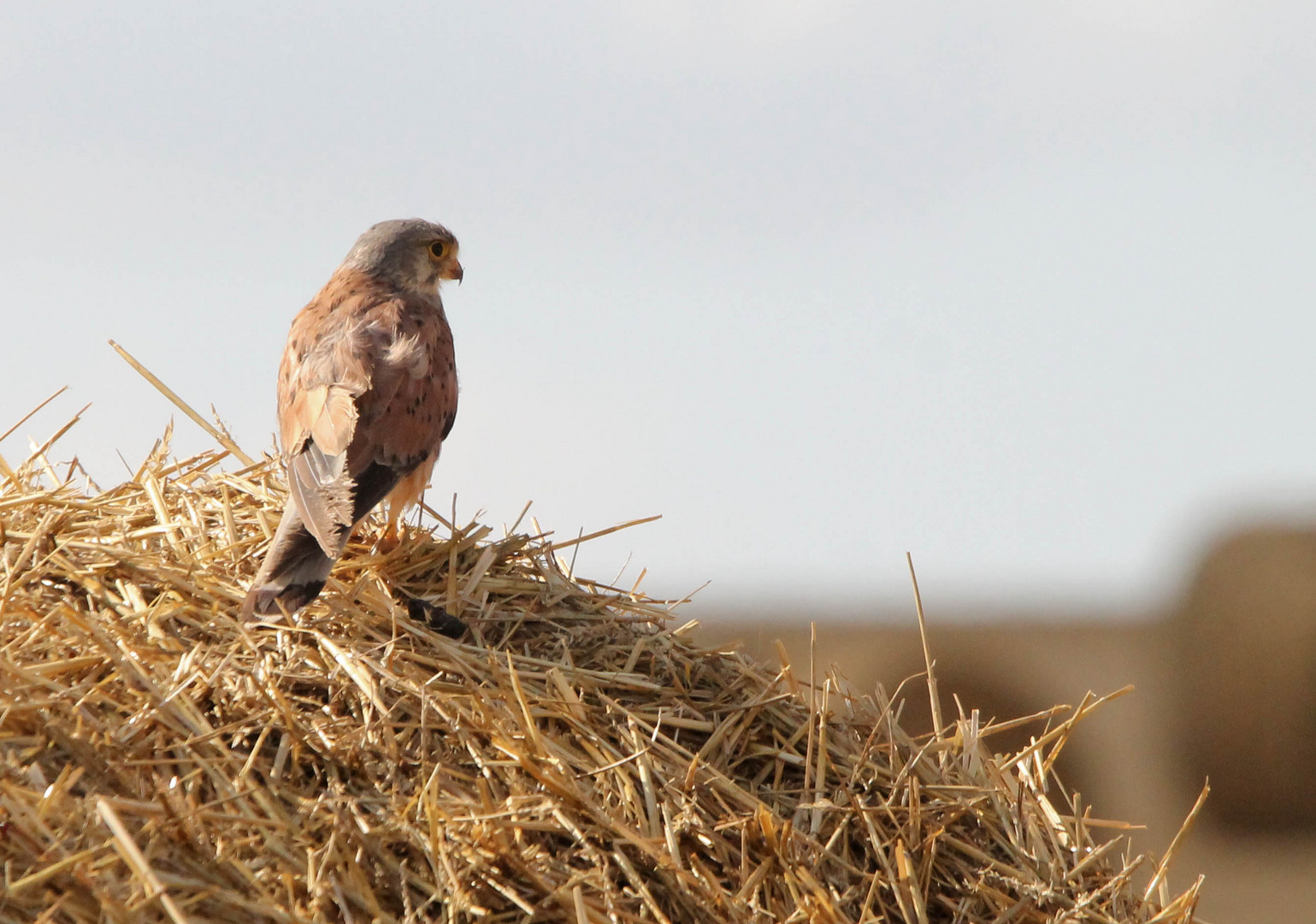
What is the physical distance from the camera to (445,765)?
282 centimetres

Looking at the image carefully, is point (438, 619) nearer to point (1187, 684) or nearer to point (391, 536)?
point (391, 536)

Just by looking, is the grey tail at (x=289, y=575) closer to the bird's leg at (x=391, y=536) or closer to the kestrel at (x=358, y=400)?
the kestrel at (x=358, y=400)

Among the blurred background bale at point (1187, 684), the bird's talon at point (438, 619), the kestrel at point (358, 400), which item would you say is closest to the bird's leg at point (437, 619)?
the bird's talon at point (438, 619)

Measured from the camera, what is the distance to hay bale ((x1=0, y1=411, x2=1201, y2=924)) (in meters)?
2.50

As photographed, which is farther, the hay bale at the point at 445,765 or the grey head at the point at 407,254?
the grey head at the point at 407,254

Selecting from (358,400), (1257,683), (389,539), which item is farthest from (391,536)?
(1257,683)

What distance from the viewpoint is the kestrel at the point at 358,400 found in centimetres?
329

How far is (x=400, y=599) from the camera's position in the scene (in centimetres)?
342

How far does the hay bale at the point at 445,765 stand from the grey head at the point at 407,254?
1292 millimetres

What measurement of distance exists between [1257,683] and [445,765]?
374 inches

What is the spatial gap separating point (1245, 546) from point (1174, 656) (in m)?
1.16

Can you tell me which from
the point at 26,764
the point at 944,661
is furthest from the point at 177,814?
the point at 944,661

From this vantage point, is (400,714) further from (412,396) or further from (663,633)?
(412,396)

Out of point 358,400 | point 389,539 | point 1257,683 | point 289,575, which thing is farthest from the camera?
point 1257,683
